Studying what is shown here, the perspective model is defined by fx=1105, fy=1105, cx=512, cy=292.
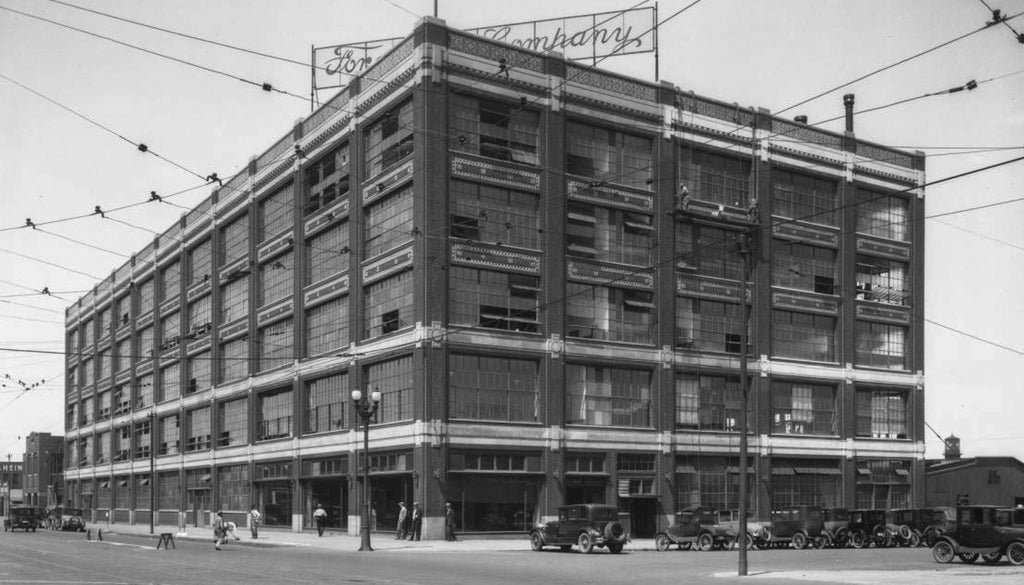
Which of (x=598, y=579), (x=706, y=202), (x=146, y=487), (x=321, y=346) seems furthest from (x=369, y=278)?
(x=146, y=487)

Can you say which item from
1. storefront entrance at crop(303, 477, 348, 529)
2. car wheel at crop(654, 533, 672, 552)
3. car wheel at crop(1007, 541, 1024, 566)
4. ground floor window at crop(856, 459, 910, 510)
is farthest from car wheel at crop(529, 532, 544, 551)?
ground floor window at crop(856, 459, 910, 510)

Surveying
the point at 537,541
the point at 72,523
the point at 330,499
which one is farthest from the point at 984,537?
the point at 72,523

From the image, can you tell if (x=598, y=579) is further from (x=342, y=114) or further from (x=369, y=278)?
(x=342, y=114)

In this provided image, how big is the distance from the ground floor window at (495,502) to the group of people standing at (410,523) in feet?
6.64

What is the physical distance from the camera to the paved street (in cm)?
2667

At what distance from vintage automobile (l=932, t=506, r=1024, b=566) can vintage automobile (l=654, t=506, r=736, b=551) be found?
10.2 metres

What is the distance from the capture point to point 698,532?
43688mm

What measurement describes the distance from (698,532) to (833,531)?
21.9ft

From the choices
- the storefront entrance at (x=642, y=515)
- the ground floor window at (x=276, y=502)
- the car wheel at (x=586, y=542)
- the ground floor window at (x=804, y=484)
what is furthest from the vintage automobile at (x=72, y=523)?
the car wheel at (x=586, y=542)

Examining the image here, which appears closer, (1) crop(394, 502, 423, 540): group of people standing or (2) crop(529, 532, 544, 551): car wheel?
(2) crop(529, 532, 544, 551): car wheel

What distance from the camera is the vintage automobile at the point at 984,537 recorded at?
33.8 m

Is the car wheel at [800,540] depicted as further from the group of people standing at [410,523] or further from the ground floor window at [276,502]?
the ground floor window at [276,502]

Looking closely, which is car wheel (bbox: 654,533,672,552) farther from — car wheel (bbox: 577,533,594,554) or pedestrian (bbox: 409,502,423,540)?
pedestrian (bbox: 409,502,423,540)

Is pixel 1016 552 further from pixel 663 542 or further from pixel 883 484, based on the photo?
pixel 883 484
